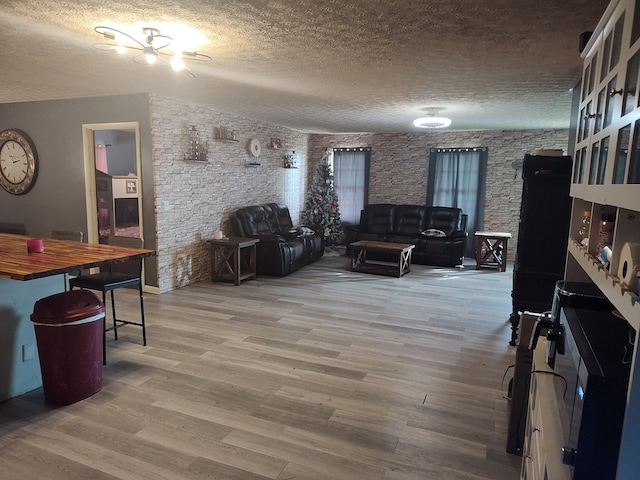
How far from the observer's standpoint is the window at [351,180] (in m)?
8.67

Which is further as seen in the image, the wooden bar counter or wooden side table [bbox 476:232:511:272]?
wooden side table [bbox 476:232:511:272]

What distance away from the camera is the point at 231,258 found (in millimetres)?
6203

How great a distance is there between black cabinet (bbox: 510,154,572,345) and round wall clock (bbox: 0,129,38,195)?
614 centimetres

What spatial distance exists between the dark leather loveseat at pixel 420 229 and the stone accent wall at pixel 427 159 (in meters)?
0.49

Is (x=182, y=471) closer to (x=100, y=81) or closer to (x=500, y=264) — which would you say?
(x=100, y=81)

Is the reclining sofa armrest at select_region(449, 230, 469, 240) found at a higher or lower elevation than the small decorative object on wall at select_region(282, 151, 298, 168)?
lower

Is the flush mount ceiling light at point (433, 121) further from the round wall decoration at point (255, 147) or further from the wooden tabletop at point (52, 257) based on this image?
the wooden tabletop at point (52, 257)

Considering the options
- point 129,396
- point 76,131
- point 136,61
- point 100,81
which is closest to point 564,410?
point 129,396

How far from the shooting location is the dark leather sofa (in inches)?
243

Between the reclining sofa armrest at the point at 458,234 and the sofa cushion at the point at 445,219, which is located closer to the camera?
the reclining sofa armrest at the point at 458,234

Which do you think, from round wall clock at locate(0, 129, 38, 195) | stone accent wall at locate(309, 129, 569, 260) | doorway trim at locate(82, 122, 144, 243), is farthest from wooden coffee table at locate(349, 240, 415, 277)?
round wall clock at locate(0, 129, 38, 195)

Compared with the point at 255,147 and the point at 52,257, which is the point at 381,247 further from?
the point at 52,257

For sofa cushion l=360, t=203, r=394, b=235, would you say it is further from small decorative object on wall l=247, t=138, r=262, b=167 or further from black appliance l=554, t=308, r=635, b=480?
black appliance l=554, t=308, r=635, b=480

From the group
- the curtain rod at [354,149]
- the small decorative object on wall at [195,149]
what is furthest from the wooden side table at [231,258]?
the curtain rod at [354,149]
